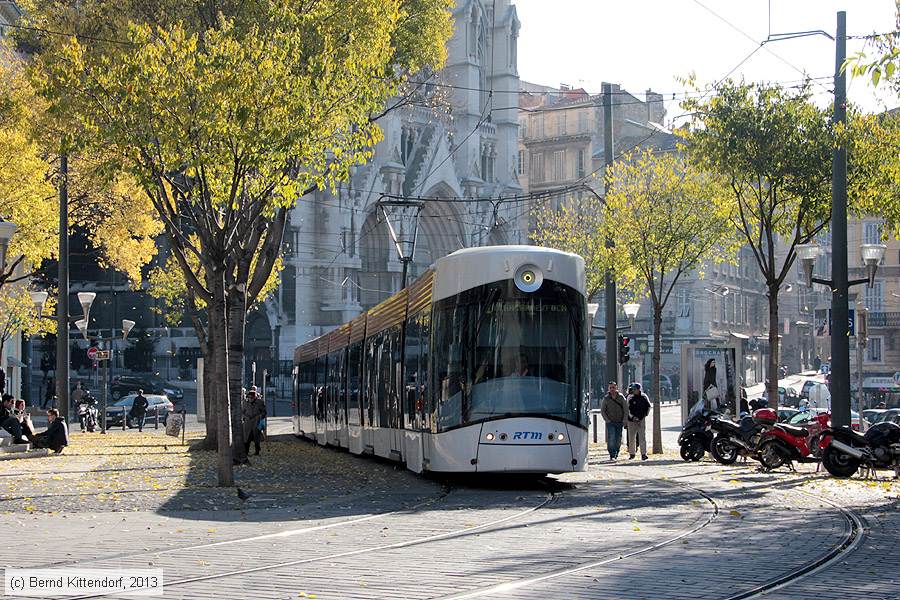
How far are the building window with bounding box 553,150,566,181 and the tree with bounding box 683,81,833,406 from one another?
262 feet

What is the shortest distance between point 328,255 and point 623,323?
20.6 metres

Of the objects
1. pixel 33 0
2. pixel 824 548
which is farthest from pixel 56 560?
pixel 33 0

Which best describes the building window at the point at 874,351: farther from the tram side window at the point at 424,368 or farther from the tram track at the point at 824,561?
the tram track at the point at 824,561

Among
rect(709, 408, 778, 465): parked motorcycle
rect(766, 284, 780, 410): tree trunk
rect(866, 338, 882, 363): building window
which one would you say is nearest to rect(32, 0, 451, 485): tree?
rect(709, 408, 778, 465): parked motorcycle

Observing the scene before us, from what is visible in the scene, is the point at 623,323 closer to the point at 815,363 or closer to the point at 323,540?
the point at 815,363

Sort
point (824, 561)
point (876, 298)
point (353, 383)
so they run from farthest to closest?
1. point (876, 298)
2. point (353, 383)
3. point (824, 561)

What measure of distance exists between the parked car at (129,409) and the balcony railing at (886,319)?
41.1m

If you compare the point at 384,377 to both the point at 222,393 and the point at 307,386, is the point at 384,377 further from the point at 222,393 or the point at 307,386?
the point at 307,386

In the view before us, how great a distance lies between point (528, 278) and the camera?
740 inches

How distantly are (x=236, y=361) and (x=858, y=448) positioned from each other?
11111 millimetres

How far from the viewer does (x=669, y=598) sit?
9023mm

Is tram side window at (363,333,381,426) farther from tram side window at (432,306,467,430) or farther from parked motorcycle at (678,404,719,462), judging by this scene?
parked motorcycle at (678,404,719,462)

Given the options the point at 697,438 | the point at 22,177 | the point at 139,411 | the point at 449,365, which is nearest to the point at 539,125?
the point at 139,411

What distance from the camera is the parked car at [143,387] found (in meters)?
74.1
